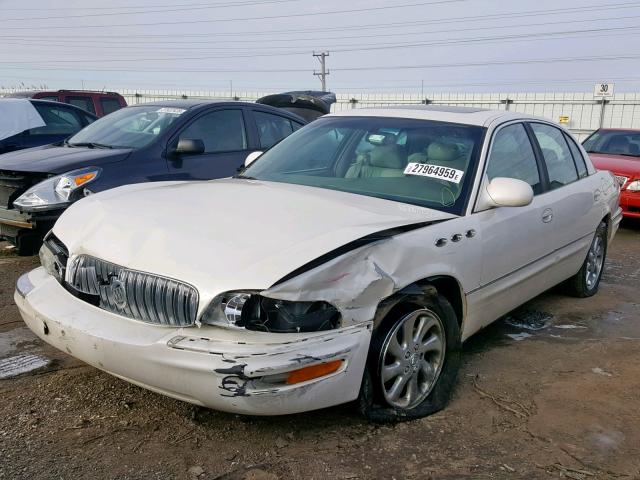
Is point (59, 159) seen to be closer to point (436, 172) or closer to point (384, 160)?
point (384, 160)

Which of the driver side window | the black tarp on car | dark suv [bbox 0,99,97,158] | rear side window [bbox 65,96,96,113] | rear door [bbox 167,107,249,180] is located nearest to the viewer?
the driver side window

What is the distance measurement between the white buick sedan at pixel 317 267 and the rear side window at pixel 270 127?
8.11 feet

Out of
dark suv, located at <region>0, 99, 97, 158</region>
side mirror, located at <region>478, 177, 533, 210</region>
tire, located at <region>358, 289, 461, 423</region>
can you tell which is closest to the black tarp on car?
dark suv, located at <region>0, 99, 97, 158</region>

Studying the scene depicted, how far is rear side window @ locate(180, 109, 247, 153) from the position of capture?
6211 millimetres

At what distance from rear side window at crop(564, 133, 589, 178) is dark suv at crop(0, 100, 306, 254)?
3115 mm

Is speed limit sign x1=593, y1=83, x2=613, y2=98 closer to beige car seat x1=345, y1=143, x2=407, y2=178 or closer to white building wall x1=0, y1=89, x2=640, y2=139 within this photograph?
white building wall x1=0, y1=89, x2=640, y2=139

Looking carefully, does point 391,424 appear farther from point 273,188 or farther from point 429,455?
point 273,188

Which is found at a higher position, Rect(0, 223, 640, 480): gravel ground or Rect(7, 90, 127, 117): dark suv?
Rect(7, 90, 127, 117): dark suv

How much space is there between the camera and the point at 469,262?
3361mm

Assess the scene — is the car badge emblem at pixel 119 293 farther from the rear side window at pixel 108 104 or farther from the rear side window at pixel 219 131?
the rear side window at pixel 108 104

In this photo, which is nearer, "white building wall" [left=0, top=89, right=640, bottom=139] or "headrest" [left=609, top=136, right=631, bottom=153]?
"headrest" [left=609, top=136, right=631, bottom=153]

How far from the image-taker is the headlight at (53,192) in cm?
509

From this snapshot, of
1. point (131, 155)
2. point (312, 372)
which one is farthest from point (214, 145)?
point (312, 372)

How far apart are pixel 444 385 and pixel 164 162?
11.7 ft
